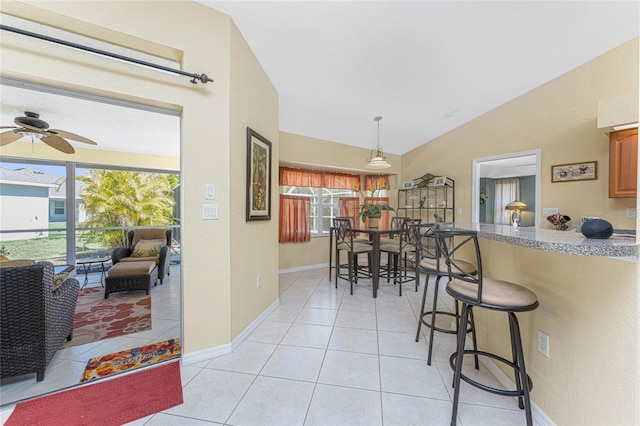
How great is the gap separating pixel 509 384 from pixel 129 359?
2.76 meters

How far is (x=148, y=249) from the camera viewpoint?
3.23 meters

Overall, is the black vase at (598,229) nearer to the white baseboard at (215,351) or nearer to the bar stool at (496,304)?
the bar stool at (496,304)

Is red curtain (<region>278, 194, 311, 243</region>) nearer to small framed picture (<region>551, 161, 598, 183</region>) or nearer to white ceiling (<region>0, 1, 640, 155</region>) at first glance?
white ceiling (<region>0, 1, 640, 155</region>)

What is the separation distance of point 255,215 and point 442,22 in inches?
90.8

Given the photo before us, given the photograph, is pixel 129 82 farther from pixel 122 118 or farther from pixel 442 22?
pixel 442 22

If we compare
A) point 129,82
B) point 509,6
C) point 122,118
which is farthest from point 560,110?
point 122,118

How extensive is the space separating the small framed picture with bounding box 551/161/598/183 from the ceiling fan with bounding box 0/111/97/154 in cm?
502

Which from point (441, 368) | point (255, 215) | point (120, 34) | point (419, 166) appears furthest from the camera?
point (419, 166)

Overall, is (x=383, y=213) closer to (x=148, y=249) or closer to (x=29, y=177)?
(x=148, y=249)

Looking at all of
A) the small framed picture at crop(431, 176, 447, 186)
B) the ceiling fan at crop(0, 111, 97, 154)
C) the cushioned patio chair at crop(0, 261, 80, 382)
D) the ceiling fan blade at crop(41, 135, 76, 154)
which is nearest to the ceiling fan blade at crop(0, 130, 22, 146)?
the ceiling fan at crop(0, 111, 97, 154)

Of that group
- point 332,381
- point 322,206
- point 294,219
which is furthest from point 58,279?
point 322,206

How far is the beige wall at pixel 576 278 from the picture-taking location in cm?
96

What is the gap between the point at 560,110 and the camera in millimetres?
2914

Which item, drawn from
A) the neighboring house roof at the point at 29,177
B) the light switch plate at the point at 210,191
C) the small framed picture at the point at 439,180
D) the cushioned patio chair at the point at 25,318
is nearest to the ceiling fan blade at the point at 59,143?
the neighboring house roof at the point at 29,177
